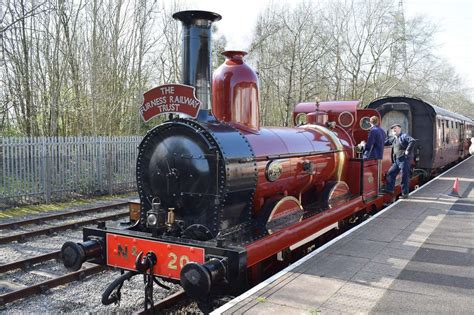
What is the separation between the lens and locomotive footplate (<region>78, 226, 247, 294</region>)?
154 inches

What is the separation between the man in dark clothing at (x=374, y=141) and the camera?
7906 millimetres

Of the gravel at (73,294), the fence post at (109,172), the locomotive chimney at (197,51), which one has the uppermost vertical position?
the locomotive chimney at (197,51)

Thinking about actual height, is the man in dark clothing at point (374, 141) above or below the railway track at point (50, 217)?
above

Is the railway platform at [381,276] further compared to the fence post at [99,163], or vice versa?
the fence post at [99,163]

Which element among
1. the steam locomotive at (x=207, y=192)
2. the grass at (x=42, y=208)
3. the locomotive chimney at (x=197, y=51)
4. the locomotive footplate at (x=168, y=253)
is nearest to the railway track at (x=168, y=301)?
the steam locomotive at (x=207, y=192)

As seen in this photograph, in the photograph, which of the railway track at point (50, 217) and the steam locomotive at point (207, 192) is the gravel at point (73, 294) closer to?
the steam locomotive at point (207, 192)

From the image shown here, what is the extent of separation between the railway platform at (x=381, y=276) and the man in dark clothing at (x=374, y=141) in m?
1.31

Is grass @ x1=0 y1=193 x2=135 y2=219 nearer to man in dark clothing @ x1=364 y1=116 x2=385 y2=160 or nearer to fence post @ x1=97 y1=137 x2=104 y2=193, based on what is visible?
fence post @ x1=97 y1=137 x2=104 y2=193

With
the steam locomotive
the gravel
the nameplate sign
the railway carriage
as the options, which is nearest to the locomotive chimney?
the steam locomotive

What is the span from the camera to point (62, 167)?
1255 centimetres

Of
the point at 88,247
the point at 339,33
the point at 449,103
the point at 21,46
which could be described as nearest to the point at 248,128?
the point at 88,247

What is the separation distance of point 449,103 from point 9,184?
6553cm

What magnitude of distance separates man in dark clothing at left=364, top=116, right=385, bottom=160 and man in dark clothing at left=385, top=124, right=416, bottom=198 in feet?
5.16

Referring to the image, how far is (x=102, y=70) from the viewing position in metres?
17.0
